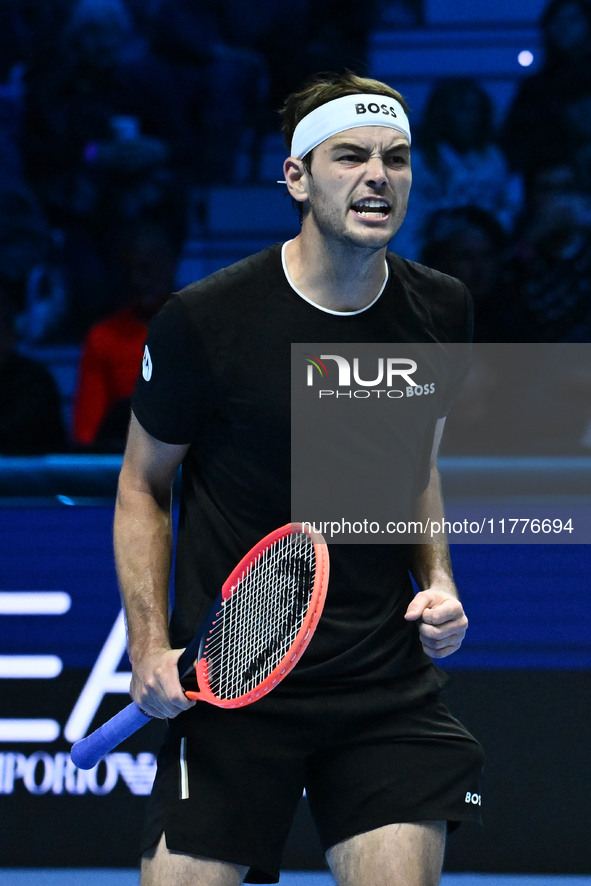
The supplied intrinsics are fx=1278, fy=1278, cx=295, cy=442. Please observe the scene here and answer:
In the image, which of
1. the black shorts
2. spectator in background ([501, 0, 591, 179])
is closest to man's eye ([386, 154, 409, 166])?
the black shorts

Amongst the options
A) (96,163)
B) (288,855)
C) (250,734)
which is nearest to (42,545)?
(288,855)

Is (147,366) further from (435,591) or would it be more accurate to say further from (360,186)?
(435,591)

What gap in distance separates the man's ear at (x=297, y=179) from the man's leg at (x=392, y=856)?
1.18m

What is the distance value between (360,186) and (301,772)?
1069mm

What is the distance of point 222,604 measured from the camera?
216cm

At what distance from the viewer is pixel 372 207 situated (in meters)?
2.32

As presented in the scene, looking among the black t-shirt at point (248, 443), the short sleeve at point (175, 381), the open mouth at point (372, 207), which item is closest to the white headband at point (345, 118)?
the open mouth at point (372, 207)

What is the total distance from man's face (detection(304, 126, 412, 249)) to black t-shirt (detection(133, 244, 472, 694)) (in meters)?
0.15

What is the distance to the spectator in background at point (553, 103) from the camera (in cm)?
521

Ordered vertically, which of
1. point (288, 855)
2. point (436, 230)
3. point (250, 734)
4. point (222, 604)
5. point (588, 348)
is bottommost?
point (288, 855)

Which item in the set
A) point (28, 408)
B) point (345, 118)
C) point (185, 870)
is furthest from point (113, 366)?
point (185, 870)

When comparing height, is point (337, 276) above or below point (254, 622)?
above

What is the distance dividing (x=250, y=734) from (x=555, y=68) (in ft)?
12.5

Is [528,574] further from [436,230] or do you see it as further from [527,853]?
[436,230]
